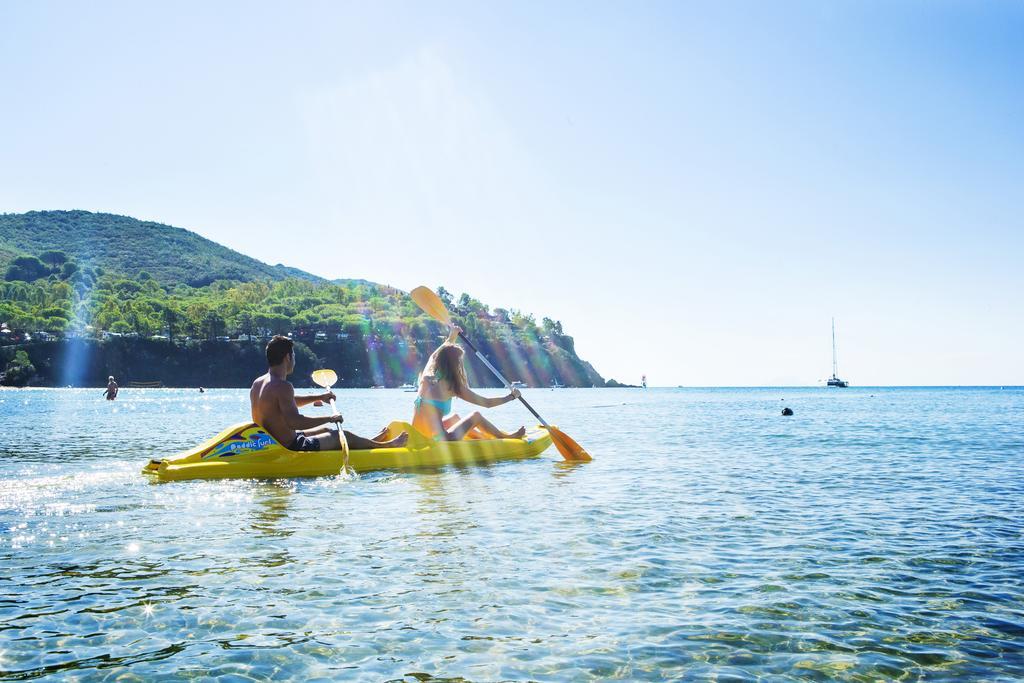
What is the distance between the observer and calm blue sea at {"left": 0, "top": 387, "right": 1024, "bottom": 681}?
14.7ft

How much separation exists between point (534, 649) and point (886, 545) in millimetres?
4859

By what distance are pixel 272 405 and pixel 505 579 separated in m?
6.63

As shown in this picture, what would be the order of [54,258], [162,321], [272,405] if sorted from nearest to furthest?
[272,405] < [162,321] < [54,258]

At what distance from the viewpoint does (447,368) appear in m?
13.4

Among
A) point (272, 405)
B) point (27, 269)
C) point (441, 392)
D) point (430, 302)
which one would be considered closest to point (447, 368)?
point (441, 392)

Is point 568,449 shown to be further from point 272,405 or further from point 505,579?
point 505,579

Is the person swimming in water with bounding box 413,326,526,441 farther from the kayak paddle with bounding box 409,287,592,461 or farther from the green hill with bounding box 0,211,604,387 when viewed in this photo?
the green hill with bounding box 0,211,604,387

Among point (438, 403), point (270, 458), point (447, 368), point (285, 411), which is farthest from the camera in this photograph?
point (438, 403)

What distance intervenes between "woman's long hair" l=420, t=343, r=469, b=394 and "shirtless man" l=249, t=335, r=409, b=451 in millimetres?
1705

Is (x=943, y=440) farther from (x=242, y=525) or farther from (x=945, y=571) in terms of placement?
(x=242, y=525)

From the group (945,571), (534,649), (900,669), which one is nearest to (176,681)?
(534,649)

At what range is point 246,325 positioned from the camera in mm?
151000

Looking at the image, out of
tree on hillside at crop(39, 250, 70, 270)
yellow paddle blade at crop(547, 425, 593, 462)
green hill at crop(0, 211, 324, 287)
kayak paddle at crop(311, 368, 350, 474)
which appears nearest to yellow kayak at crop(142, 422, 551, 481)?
kayak paddle at crop(311, 368, 350, 474)

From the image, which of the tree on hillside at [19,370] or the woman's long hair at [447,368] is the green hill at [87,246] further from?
the woman's long hair at [447,368]
